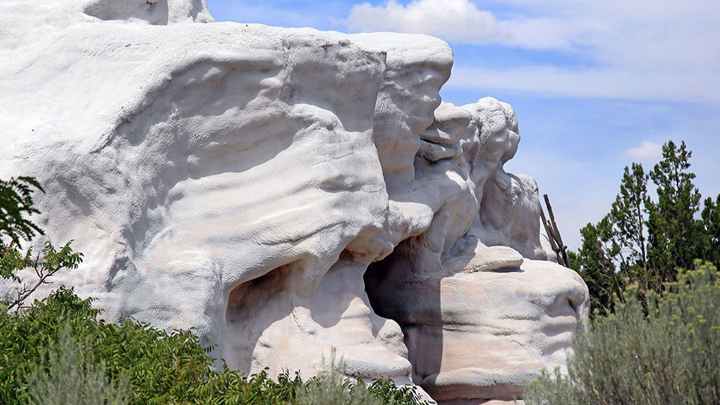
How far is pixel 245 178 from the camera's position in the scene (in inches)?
334

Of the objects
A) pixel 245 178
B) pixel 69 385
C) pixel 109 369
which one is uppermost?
pixel 245 178

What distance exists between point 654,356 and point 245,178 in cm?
375

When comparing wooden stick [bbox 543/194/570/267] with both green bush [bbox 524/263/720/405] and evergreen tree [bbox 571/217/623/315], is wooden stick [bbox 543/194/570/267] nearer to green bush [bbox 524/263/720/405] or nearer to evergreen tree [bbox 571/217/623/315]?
evergreen tree [bbox 571/217/623/315]

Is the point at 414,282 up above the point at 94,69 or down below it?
below

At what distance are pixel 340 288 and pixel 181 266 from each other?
205cm

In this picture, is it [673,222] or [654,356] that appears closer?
[654,356]

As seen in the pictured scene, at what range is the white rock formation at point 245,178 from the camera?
24.2 feet

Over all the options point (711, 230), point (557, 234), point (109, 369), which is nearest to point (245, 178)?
point (109, 369)

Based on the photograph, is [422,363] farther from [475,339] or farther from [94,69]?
[94,69]

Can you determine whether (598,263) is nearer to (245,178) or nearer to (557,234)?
(557,234)

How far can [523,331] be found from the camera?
35.9 ft

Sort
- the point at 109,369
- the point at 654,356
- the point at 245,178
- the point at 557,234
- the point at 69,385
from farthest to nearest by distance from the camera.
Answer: the point at 557,234
the point at 245,178
the point at 654,356
the point at 109,369
the point at 69,385

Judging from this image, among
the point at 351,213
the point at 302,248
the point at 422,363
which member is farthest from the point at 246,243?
the point at 422,363

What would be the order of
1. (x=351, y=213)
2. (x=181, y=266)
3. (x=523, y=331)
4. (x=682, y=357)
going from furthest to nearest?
(x=523, y=331)
(x=351, y=213)
(x=181, y=266)
(x=682, y=357)
